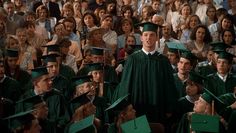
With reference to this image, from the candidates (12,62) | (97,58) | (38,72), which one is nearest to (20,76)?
(12,62)

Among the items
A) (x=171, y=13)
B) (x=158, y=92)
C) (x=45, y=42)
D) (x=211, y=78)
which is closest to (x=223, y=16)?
(x=171, y=13)

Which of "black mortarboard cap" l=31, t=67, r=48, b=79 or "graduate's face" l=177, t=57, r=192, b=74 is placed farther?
"graduate's face" l=177, t=57, r=192, b=74

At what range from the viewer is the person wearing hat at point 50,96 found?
6.82m

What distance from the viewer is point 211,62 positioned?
8.59m

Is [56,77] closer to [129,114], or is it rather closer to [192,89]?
[129,114]

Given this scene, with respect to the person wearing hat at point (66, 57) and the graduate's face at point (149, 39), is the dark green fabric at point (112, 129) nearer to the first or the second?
the graduate's face at point (149, 39)

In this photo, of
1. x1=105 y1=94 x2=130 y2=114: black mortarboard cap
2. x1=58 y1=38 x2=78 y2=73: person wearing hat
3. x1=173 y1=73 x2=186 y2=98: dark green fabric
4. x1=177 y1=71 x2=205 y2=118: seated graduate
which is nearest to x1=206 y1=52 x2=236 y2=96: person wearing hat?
x1=177 y1=71 x2=205 y2=118: seated graduate

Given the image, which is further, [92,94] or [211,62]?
[211,62]

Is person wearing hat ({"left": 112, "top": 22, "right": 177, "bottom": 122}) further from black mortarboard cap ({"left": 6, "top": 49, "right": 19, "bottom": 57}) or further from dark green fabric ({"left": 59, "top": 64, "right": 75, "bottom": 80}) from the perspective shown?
black mortarboard cap ({"left": 6, "top": 49, "right": 19, "bottom": 57})

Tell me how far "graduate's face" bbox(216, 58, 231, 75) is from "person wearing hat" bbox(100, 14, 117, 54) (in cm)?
261

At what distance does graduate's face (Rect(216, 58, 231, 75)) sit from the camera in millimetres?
7605

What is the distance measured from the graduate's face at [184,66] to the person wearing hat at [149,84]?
1039mm

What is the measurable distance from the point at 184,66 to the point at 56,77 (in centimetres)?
196

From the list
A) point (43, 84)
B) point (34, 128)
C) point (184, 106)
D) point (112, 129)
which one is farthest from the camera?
point (184, 106)
